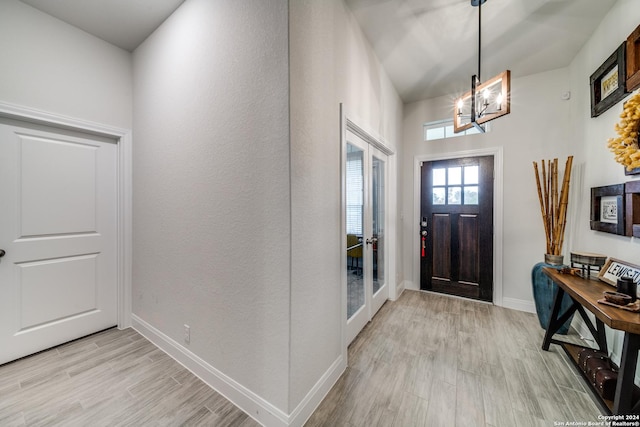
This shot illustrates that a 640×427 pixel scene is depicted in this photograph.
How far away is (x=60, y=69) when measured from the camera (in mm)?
2145

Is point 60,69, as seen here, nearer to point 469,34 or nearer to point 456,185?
point 469,34

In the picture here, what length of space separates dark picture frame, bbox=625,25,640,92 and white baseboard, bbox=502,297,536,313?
7.81 feet

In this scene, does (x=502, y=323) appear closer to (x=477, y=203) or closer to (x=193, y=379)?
(x=477, y=203)

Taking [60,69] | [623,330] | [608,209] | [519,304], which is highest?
[60,69]

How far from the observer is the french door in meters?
2.34

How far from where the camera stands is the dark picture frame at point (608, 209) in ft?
6.17

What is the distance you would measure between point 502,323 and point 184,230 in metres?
3.39

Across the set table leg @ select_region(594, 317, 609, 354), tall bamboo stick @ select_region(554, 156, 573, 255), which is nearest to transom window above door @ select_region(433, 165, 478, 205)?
tall bamboo stick @ select_region(554, 156, 573, 255)

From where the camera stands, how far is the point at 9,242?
77.9 inches

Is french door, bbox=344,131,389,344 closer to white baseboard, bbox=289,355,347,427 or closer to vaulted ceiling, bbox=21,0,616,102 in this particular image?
white baseboard, bbox=289,355,347,427

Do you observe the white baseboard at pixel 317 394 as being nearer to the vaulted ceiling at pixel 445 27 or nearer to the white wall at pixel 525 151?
the white wall at pixel 525 151

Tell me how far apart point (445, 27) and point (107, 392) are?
4020 mm

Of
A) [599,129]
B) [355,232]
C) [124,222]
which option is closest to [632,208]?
[599,129]

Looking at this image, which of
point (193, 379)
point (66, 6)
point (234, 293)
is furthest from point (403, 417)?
point (66, 6)
